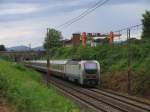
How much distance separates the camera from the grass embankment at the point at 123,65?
51438 mm

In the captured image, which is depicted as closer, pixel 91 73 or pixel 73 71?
pixel 91 73

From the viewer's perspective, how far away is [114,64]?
226 ft

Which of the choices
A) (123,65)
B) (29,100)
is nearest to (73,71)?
(123,65)

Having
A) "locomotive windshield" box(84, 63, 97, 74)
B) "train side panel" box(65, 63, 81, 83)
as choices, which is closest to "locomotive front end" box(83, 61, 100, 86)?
"locomotive windshield" box(84, 63, 97, 74)

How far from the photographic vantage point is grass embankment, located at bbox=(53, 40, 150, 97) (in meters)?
51.4

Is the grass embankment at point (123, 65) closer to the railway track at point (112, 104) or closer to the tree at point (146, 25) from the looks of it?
the railway track at point (112, 104)

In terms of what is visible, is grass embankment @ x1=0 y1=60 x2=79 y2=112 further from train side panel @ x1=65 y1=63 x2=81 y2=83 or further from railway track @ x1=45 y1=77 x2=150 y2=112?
train side panel @ x1=65 y1=63 x2=81 y2=83

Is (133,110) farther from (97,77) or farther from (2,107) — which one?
(97,77)

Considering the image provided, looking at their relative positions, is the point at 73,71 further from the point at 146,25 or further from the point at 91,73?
the point at 146,25

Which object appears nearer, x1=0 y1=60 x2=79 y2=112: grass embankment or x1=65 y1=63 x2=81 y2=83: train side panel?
x1=0 y1=60 x2=79 y2=112: grass embankment

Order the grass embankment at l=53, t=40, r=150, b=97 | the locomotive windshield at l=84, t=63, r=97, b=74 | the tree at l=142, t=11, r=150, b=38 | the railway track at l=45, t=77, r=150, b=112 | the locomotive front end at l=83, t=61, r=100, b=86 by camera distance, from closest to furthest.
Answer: the railway track at l=45, t=77, r=150, b=112, the grass embankment at l=53, t=40, r=150, b=97, the locomotive front end at l=83, t=61, r=100, b=86, the locomotive windshield at l=84, t=63, r=97, b=74, the tree at l=142, t=11, r=150, b=38

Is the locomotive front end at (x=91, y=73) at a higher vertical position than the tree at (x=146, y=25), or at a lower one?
lower

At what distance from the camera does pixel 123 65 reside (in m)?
64.5

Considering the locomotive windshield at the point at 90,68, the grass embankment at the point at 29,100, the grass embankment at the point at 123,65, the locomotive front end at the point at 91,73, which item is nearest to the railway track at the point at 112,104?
the grass embankment at the point at 123,65
